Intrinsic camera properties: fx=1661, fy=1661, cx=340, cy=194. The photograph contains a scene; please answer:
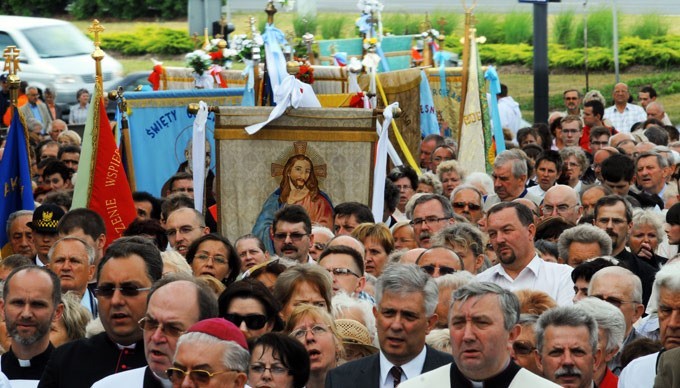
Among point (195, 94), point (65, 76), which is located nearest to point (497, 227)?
point (195, 94)

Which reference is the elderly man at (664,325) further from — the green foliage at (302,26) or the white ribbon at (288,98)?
the green foliage at (302,26)

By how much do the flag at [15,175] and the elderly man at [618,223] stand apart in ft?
16.4

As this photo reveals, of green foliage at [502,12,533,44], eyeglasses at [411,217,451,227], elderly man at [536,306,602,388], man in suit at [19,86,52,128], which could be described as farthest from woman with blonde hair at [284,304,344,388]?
green foliage at [502,12,533,44]

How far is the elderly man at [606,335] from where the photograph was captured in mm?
7559

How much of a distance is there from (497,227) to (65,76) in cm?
1958

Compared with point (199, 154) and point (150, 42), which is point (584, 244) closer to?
point (199, 154)

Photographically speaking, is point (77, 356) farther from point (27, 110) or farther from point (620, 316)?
point (27, 110)

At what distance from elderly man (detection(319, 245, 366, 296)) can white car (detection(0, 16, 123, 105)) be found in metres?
19.3

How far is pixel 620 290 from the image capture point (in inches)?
340

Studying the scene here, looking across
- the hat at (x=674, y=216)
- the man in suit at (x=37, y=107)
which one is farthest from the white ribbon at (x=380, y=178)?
the man in suit at (x=37, y=107)

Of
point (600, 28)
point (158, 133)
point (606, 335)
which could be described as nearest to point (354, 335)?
point (606, 335)

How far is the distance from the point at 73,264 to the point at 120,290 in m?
2.15

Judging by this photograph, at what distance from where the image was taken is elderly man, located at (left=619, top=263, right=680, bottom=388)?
24.5 ft

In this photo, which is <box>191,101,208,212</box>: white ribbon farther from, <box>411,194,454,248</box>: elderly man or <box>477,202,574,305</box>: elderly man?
<box>477,202,574,305</box>: elderly man
